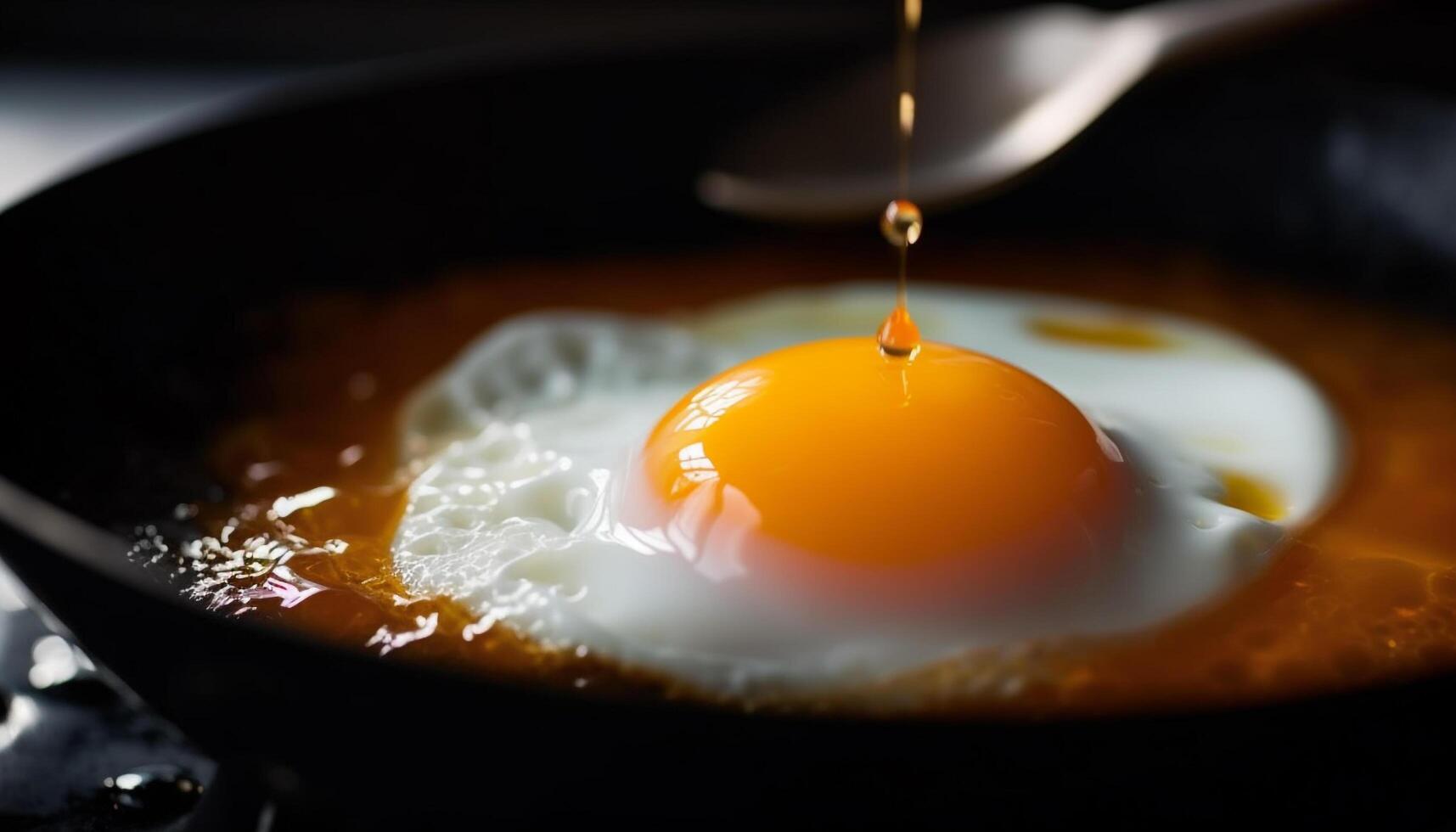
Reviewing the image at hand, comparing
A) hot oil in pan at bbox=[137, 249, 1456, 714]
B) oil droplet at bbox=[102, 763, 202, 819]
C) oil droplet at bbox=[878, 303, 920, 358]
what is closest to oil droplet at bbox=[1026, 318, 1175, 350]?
hot oil in pan at bbox=[137, 249, 1456, 714]

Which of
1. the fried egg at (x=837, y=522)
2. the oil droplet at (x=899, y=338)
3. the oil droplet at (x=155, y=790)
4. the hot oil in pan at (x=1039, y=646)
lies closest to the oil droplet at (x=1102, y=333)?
the hot oil in pan at (x=1039, y=646)

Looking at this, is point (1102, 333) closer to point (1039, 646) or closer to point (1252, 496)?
point (1252, 496)

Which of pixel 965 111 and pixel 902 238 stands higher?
pixel 965 111

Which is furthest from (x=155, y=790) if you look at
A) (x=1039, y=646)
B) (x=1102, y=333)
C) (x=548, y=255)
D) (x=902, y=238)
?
(x=1102, y=333)

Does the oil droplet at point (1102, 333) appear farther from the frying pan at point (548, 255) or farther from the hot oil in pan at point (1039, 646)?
the frying pan at point (548, 255)

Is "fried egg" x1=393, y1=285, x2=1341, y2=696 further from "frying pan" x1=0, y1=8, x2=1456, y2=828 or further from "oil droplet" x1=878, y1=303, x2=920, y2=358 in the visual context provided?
"frying pan" x1=0, y1=8, x2=1456, y2=828

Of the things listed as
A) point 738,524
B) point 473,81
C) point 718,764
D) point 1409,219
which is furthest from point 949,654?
point 473,81
